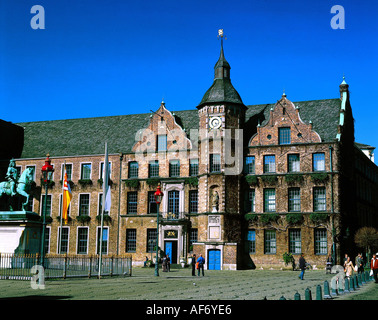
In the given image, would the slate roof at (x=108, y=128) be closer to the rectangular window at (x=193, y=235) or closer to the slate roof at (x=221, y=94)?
the slate roof at (x=221, y=94)

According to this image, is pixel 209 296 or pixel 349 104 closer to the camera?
pixel 209 296

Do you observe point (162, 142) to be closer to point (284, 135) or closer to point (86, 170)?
point (86, 170)

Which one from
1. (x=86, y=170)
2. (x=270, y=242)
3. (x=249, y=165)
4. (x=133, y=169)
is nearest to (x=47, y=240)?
(x=86, y=170)

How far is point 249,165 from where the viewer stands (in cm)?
4928

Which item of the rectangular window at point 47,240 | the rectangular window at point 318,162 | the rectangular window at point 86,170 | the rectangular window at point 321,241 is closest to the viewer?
the rectangular window at point 321,241

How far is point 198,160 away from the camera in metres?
51.1

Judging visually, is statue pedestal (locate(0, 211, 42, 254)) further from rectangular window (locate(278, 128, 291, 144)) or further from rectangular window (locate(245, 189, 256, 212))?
rectangular window (locate(278, 128, 291, 144))

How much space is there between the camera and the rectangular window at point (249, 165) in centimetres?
4909

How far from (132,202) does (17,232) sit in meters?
20.7

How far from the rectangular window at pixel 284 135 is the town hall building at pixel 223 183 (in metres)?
0.10

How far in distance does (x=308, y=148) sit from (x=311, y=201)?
4925 millimetres

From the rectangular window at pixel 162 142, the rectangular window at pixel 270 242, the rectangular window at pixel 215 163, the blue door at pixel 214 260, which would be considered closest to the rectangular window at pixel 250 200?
the rectangular window at pixel 270 242
